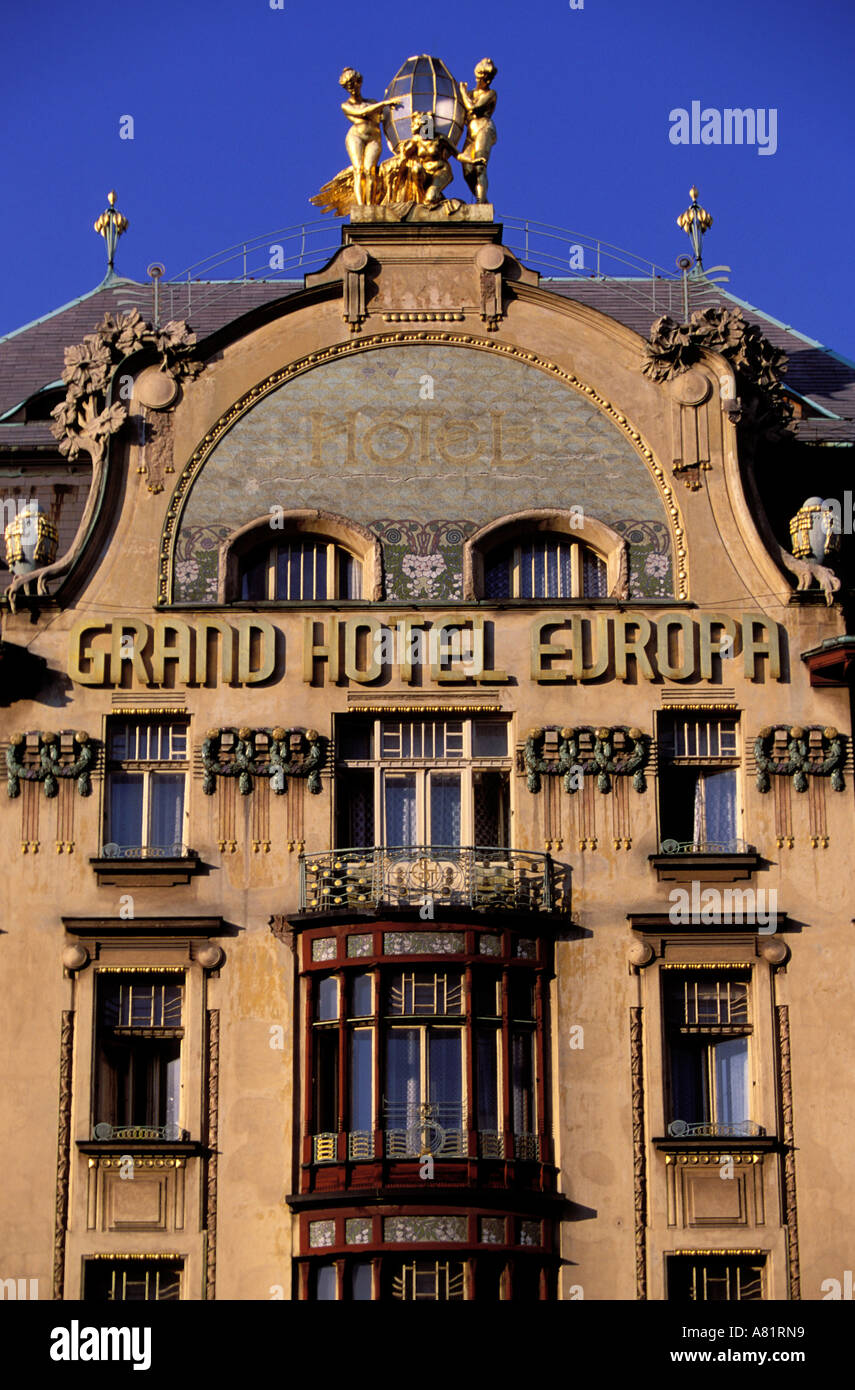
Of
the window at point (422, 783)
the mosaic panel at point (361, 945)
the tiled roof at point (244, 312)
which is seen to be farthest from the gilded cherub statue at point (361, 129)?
the mosaic panel at point (361, 945)

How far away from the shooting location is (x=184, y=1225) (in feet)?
128

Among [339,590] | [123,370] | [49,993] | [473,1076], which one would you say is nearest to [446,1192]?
[473,1076]

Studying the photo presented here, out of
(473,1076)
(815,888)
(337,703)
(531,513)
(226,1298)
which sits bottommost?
(226,1298)

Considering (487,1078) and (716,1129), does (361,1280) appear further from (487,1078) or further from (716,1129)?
(716,1129)

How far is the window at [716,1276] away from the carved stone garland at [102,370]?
1463cm

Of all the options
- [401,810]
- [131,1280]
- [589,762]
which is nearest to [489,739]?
[589,762]

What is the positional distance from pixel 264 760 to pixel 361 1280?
26.1 feet

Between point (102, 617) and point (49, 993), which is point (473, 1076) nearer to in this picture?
point (49, 993)

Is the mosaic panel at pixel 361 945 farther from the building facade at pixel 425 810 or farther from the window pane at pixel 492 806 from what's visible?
the window pane at pixel 492 806

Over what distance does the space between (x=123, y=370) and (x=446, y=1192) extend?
14181 mm

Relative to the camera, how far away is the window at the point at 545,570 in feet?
141

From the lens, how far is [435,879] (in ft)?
132

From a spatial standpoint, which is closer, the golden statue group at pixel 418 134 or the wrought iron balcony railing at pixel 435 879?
the wrought iron balcony railing at pixel 435 879

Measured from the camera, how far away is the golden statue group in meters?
45.2
